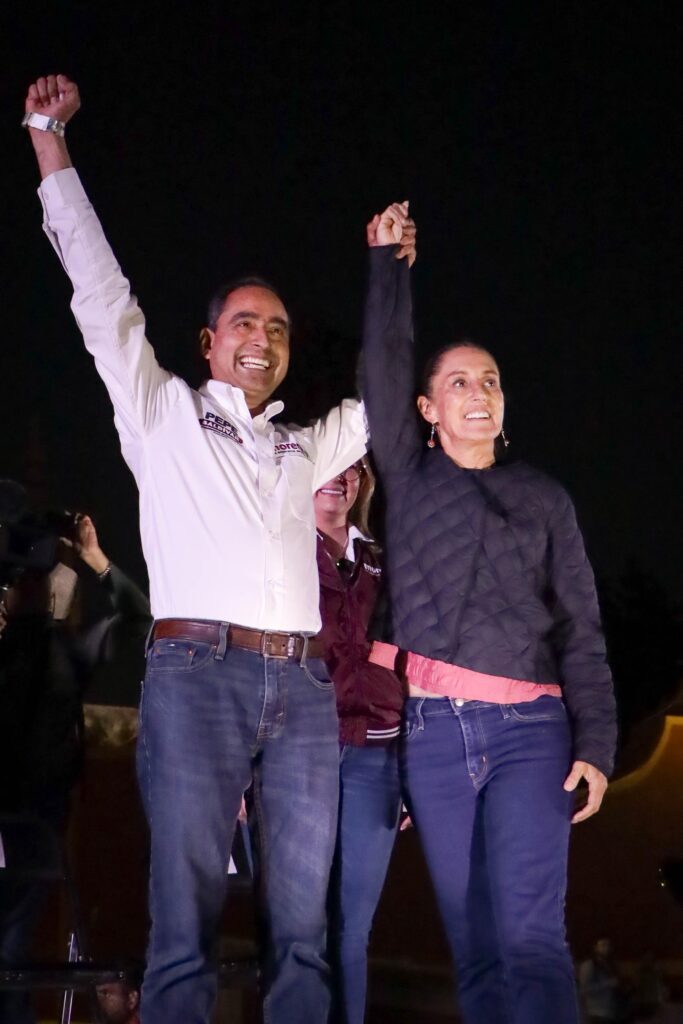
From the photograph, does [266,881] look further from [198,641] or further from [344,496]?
[344,496]

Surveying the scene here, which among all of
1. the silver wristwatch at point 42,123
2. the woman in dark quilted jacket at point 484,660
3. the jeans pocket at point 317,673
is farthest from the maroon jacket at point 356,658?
the silver wristwatch at point 42,123

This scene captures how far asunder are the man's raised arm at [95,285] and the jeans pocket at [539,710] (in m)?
1.01

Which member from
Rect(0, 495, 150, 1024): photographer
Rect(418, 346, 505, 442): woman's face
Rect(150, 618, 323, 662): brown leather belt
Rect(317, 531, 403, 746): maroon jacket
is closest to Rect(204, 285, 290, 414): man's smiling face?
Rect(418, 346, 505, 442): woman's face

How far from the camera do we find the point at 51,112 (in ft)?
8.28

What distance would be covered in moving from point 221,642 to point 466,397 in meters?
0.89

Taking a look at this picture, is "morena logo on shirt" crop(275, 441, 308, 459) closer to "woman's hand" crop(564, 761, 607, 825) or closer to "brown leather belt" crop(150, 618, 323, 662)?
"brown leather belt" crop(150, 618, 323, 662)

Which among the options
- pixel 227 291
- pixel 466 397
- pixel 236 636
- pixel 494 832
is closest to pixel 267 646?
pixel 236 636

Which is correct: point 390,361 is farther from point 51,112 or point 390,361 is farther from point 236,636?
point 51,112

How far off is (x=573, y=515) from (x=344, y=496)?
2.36ft

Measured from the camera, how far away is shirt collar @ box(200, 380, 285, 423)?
2625mm

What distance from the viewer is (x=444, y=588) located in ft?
8.42

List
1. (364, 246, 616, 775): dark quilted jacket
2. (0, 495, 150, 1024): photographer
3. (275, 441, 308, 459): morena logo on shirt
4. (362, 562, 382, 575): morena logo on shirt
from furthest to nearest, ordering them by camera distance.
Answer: (0, 495, 150, 1024): photographer < (362, 562, 382, 575): morena logo on shirt < (275, 441, 308, 459): morena logo on shirt < (364, 246, 616, 775): dark quilted jacket

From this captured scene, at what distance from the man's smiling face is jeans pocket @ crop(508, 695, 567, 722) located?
93 centimetres

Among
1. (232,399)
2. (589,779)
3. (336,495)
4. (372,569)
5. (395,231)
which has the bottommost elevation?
(589,779)
